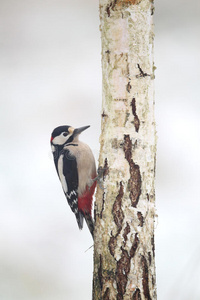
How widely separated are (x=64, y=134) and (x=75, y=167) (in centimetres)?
22

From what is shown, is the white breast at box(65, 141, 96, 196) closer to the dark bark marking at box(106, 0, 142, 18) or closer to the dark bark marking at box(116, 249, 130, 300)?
the dark bark marking at box(116, 249, 130, 300)

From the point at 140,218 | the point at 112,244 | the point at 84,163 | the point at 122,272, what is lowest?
the point at 122,272

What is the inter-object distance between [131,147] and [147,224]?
0.38 m

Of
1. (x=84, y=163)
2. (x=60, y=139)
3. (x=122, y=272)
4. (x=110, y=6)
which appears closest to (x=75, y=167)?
(x=84, y=163)

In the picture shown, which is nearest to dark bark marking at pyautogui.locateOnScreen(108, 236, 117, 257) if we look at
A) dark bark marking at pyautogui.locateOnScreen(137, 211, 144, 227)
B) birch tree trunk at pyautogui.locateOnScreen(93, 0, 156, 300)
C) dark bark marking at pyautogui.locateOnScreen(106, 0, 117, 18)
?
birch tree trunk at pyautogui.locateOnScreen(93, 0, 156, 300)

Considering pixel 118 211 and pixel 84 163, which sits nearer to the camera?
pixel 118 211

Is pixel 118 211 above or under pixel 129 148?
under

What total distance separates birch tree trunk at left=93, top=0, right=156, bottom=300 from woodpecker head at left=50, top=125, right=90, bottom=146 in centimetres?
58

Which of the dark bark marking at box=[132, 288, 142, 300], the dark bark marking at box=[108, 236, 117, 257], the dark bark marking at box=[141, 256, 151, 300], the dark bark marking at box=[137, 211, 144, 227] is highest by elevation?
the dark bark marking at box=[137, 211, 144, 227]

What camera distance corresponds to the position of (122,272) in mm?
1771

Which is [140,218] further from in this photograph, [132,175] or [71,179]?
[71,179]

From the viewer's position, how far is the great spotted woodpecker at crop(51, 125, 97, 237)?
233 cm

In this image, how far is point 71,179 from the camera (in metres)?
2.41

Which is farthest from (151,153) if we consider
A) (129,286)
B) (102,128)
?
(129,286)
